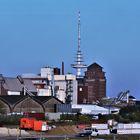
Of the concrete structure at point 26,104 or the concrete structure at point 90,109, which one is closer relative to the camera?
the concrete structure at point 26,104

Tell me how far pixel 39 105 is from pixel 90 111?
2212 centimetres

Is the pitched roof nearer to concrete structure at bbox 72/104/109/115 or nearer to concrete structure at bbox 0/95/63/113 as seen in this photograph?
concrete structure at bbox 0/95/63/113

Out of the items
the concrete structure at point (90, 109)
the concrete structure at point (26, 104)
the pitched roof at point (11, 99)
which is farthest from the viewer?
the concrete structure at point (90, 109)

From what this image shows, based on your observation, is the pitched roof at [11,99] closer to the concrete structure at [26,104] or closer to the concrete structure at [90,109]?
the concrete structure at [26,104]

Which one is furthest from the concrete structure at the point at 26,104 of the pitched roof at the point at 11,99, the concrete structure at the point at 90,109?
the concrete structure at the point at 90,109

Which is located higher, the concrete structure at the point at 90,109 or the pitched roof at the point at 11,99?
the pitched roof at the point at 11,99

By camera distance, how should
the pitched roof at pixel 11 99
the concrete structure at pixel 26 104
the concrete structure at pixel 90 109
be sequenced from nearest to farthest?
the concrete structure at pixel 26 104 → the pitched roof at pixel 11 99 → the concrete structure at pixel 90 109

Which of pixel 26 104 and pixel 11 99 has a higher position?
pixel 11 99

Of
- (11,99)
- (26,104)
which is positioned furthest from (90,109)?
(11,99)

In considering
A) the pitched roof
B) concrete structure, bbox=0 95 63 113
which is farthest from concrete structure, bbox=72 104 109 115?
the pitched roof

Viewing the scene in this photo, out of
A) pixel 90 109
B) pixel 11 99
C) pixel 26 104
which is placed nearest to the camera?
pixel 26 104

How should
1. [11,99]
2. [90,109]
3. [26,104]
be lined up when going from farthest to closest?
[90,109], [11,99], [26,104]

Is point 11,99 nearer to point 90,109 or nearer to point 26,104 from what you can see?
point 26,104

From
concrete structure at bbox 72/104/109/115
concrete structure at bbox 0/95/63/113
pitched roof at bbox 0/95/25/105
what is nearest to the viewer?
concrete structure at bbox 0/95/63/113
